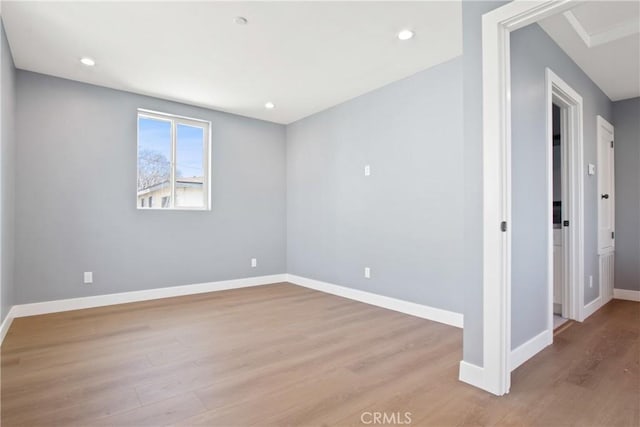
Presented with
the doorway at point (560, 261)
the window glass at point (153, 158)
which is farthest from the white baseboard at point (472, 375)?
the window glass at point (153, 158)

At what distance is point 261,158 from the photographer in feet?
17.3

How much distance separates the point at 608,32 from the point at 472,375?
304 centimetres

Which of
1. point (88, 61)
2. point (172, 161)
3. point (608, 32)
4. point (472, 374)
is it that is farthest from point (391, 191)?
point (88, 61)

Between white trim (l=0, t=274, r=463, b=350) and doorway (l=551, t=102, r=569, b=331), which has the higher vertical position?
doorway (l=551, t=102, r=569, b=331)

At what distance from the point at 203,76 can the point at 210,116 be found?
3.99 ft

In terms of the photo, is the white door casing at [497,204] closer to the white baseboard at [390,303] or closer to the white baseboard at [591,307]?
the white baseboard at [390,303]

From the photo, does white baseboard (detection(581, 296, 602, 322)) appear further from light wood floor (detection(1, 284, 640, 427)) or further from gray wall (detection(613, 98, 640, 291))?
gray wall (detection(613, 98, 640, 291))

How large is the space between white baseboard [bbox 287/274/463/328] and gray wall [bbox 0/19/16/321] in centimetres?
333

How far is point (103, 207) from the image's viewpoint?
388 cm

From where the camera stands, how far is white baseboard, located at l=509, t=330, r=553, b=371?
2175 mm

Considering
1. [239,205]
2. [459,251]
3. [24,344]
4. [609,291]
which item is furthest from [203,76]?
[609,291]

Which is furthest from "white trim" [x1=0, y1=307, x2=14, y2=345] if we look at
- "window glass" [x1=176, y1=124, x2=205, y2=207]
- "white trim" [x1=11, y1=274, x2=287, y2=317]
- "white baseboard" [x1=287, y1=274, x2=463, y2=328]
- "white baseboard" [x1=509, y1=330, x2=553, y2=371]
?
"white baseboard" [x1=509, y1=330, x2=553, y2=371]

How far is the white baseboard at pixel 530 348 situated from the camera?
7.14 feet

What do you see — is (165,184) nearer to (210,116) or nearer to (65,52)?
(210,116)
